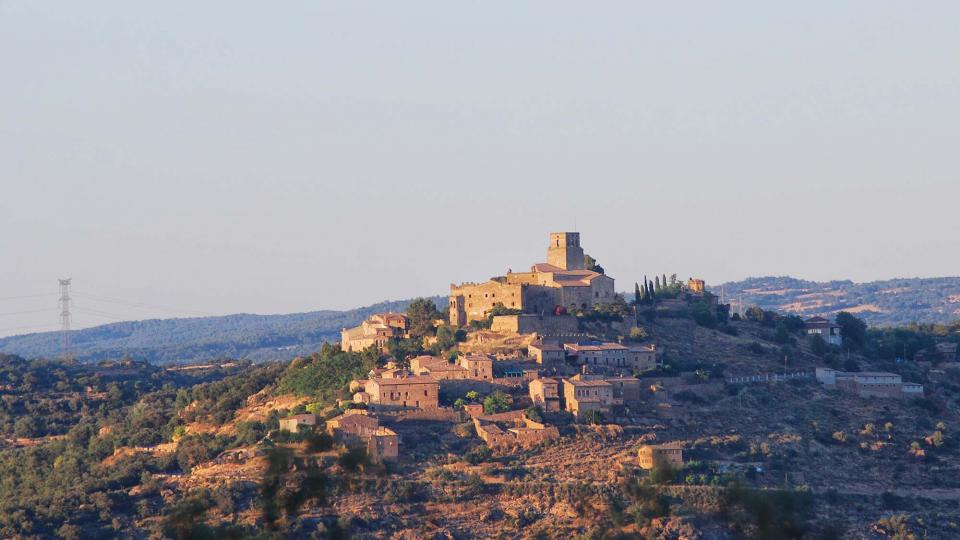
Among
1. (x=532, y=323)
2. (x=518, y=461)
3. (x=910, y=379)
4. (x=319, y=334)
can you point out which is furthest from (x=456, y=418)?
(x=319, y=334)

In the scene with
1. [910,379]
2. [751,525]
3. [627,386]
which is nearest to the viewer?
[751,525]

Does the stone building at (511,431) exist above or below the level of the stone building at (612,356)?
below

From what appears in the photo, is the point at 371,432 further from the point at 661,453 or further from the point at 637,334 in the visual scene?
the point at 637,334

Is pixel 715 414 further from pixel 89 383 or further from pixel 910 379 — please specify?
pixel 89 383

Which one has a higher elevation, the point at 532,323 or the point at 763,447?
the point at 532,323

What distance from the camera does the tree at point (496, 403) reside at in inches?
2356

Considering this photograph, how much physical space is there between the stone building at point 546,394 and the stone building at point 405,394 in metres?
3.10

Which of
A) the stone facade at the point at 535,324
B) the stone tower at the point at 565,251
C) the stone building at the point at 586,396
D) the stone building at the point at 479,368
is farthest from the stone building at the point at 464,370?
the stone tower at the point at 565,251

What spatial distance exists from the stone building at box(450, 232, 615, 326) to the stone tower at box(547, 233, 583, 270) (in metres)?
1.16

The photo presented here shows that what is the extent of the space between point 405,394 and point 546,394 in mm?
4420

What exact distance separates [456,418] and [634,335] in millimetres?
10463

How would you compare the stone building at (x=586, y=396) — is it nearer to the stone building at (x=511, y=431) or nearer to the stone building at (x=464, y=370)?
the stone building at (x=511, y=431)

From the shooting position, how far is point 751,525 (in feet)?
92.4

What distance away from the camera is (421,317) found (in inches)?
2768
